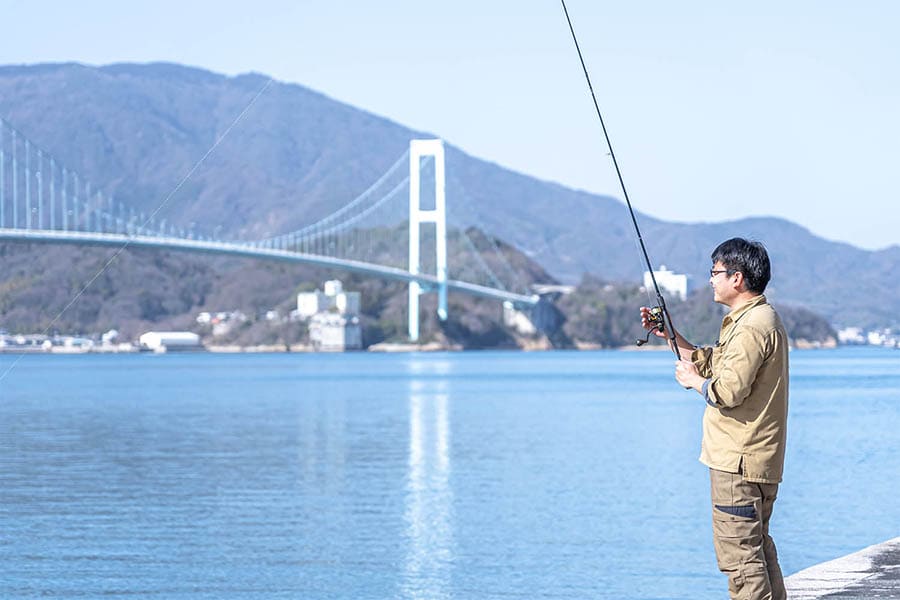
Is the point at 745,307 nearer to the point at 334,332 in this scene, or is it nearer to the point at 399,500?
the point at 399,500

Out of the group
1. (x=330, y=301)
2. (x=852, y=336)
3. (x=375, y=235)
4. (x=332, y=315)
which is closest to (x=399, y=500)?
(x=375, y=235)

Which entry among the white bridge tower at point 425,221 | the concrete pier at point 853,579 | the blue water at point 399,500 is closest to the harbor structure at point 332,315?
the white bridge tower at point 425,221

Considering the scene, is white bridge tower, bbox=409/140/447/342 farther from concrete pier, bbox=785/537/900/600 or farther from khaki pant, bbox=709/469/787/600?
khaki pant, bbox=709/469/787/600

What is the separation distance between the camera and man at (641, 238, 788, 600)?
141 inches

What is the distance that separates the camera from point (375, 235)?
8219 centimetres

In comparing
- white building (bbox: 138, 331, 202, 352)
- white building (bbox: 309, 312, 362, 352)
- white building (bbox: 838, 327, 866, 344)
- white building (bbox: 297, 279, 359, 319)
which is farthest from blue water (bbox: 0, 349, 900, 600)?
white building (bbox: 838, 327, 866, 344)

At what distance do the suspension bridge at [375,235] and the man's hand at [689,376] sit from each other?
125ft

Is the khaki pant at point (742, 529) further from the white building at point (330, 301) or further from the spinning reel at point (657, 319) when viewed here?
the white building at point (330, 301)

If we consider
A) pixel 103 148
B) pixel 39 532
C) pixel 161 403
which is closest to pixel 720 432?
pixel 39 532

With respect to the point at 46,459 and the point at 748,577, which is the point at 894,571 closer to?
the point at 748,577

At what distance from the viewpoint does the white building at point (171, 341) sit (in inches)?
2970

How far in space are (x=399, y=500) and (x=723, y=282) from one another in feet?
33.2

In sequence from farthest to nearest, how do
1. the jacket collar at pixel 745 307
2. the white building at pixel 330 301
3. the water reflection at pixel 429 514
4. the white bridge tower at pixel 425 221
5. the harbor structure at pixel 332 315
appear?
1. the harbor structure at pixel 332 315
2. the white building at pixel 330 301
3. the white bridge tower at pixel 425 221
4. the water reflection at pixel 429 514
5. the jacket collar at pixel 745 307

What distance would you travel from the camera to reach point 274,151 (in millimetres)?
131375
